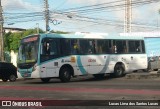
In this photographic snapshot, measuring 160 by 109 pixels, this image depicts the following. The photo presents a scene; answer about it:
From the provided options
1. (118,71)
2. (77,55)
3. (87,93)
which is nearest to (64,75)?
(77,55)

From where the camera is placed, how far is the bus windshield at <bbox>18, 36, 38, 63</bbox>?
1027 inches

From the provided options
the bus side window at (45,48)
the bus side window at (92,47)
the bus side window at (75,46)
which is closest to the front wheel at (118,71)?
the bus side window at (92,47)

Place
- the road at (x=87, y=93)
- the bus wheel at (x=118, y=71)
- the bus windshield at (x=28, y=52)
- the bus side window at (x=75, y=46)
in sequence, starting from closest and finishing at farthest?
the road at (x=87, y=93) → the bus windshield at (x=28, y=52) → the bus side window at (x=75, y=46) → the bus wheel at (x=118, y=71)

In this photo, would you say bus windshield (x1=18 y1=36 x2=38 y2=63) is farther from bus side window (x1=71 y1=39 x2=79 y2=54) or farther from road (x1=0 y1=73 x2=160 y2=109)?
road (x1=0 y1=73 x2=160 y2=109)

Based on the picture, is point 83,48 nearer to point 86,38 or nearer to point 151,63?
point 86,38

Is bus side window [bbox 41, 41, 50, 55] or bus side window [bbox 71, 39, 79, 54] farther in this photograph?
bus side window [bbox 71, 39, 79, 54]

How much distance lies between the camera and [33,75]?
26.2m

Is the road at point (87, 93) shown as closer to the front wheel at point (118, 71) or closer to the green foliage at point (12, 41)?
the front wheel at point (118, 71)

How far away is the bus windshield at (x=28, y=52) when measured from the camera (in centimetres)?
2609

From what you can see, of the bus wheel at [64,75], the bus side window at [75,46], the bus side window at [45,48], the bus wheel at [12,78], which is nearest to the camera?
the bus side window at [45,48]

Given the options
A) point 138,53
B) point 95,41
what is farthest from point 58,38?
point 138,53

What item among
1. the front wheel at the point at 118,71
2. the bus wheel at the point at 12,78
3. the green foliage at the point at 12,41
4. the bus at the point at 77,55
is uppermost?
the green foliage at the point at 12,41

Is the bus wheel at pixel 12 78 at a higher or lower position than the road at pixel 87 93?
higher

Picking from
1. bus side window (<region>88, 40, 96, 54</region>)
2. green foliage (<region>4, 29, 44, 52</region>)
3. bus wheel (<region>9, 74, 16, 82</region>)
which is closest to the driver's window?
bus side window (<region>88, 40, 96, 54</region>)
